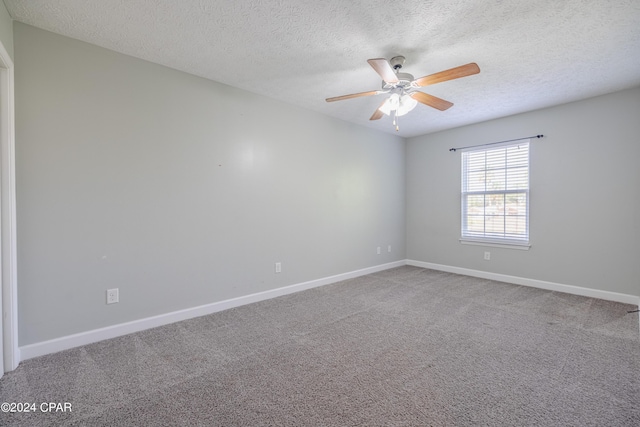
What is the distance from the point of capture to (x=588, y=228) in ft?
11.3

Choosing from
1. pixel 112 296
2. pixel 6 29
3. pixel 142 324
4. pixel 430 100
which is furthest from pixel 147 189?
pixel 430 100

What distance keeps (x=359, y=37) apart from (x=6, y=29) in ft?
7.89

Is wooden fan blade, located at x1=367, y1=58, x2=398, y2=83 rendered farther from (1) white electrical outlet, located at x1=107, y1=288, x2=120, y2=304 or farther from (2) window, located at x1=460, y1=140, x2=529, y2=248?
(2) window, located at x1=460, y1=140, x2=529, y2=248

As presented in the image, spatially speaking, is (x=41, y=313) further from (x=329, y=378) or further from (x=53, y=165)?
(x=329, y=378)

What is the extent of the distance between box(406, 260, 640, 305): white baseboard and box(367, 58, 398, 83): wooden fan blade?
3443mm

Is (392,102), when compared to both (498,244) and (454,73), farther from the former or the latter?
(498,244)

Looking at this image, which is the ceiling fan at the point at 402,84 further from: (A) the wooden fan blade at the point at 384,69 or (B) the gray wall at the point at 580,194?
(B) the gray wall at the point at 580,194

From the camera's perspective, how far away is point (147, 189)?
2.56m

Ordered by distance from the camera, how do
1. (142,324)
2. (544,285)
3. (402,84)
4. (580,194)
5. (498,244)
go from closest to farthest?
1. (402,84)
2. (142,324)
3. (580,194)
4. (544,285)
5. (498,244)

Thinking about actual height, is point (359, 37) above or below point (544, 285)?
above

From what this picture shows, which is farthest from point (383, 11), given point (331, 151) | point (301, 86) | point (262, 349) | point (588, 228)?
point (588, 228)

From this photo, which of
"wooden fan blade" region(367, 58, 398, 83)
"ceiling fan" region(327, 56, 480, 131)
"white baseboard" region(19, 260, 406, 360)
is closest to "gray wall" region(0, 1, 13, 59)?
"white baseboard" region(19, 260, 406, 360)

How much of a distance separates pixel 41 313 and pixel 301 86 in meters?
2.99

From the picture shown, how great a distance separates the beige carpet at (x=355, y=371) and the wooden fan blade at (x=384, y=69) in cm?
207
